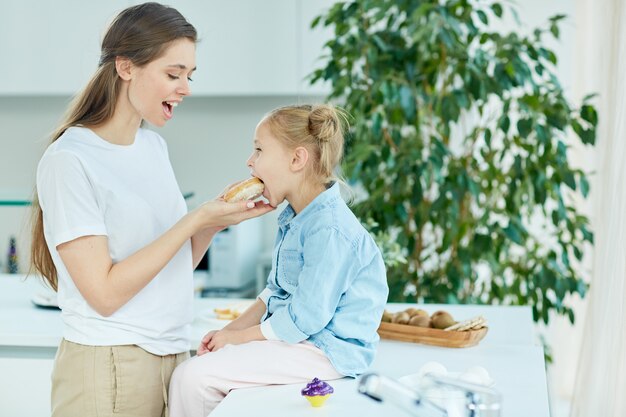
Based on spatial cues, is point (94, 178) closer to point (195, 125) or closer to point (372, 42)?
point (372, 42)

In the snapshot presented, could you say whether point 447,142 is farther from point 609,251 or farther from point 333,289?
point 333,289

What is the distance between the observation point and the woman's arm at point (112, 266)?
1686 mm

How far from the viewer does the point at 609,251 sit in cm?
222

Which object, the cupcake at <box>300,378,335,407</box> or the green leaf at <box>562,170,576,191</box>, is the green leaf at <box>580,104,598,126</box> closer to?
the green leaf at <box>562,170,576,191</box>

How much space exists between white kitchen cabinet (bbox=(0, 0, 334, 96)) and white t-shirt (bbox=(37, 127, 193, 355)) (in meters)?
2.47

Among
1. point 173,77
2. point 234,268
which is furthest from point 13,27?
point 173,77

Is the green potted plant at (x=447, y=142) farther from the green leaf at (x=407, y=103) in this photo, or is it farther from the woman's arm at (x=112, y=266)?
the woman's arm at (x=112, y=266)

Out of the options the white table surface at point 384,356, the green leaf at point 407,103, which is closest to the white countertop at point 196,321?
the white table surface at point 384,356

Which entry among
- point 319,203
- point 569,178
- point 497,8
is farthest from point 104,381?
point 497,8

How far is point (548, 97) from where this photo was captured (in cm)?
325

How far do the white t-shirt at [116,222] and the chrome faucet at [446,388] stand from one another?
0.59 m

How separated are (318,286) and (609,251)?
864 millimetres

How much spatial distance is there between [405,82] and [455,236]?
576 mm

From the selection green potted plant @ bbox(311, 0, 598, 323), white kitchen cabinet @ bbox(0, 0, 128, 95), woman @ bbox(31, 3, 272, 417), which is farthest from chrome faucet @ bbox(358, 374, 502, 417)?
white kitchen cabinet @ bbox(0, 0, 128, 95)
